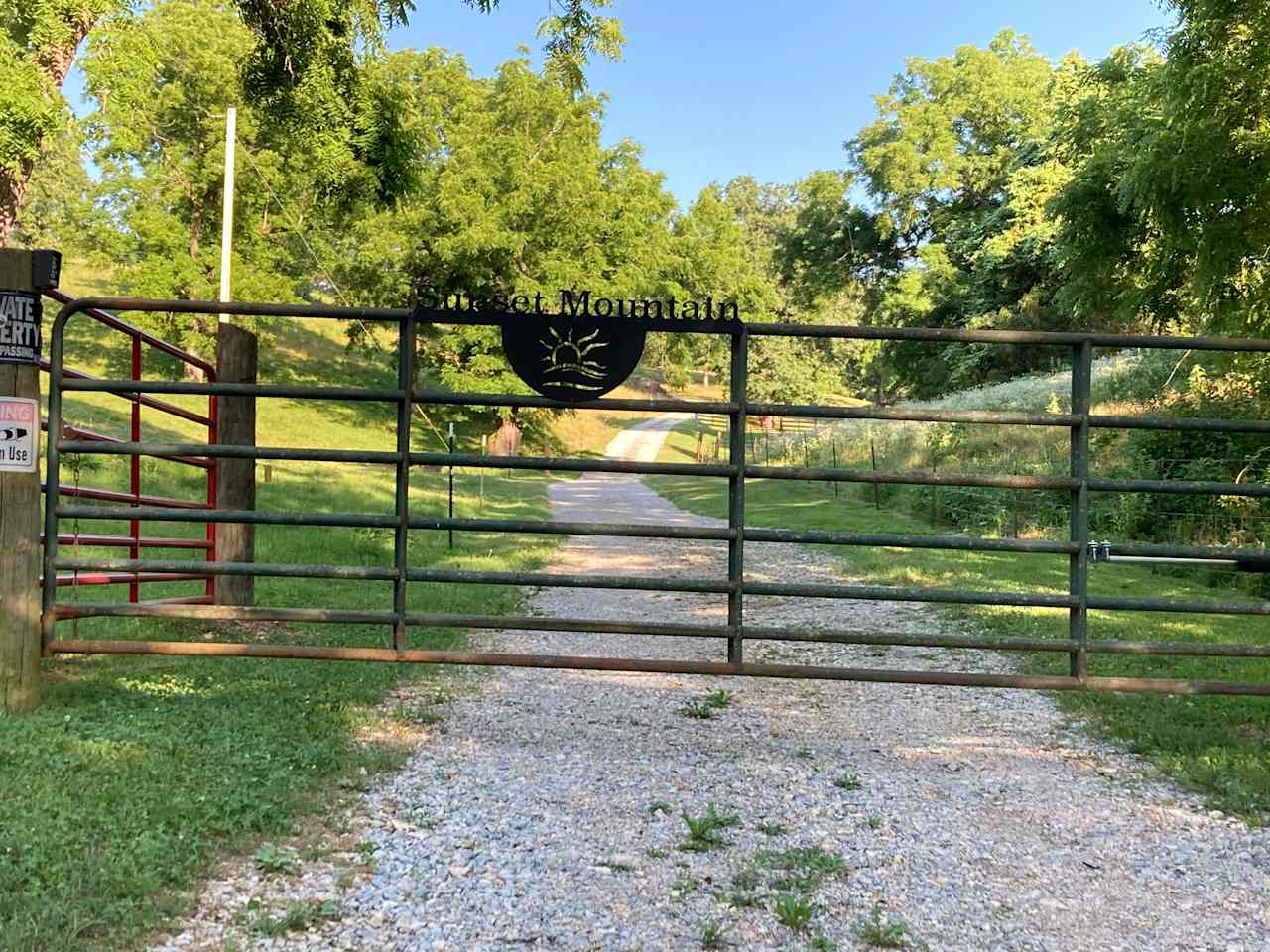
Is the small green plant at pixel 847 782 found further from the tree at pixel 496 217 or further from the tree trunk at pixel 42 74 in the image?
the tree at pixel 496 217

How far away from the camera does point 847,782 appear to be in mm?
4246

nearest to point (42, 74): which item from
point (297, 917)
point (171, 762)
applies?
point (171, 762)

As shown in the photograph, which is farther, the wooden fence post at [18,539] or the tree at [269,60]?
the tree at [269,60]

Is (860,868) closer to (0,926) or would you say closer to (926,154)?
(0,926)

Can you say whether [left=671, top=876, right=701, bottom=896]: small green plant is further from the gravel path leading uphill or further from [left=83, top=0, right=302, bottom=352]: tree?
[left=83, top=0, right=302, bottom=352]: tree

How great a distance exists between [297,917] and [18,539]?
103 inches

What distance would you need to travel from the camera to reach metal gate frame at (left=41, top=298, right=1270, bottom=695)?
4.38 meters

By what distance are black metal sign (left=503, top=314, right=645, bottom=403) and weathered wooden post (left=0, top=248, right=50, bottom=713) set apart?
2.24 m

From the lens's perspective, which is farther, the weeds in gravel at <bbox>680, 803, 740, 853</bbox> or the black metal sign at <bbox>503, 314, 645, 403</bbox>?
the black metal sign at <bbox>503, 314, 645, 403</bbox>

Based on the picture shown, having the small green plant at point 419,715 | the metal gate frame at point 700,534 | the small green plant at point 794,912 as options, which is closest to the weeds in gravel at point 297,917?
the small green plant at point 794,912

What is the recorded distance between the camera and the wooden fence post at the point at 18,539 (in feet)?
13.9

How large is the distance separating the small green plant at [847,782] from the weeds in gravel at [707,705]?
114 centimetres

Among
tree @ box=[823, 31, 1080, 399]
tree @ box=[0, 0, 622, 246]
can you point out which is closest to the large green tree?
tree @ box=[823, 31, 1080, 399]

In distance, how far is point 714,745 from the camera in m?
4.80
